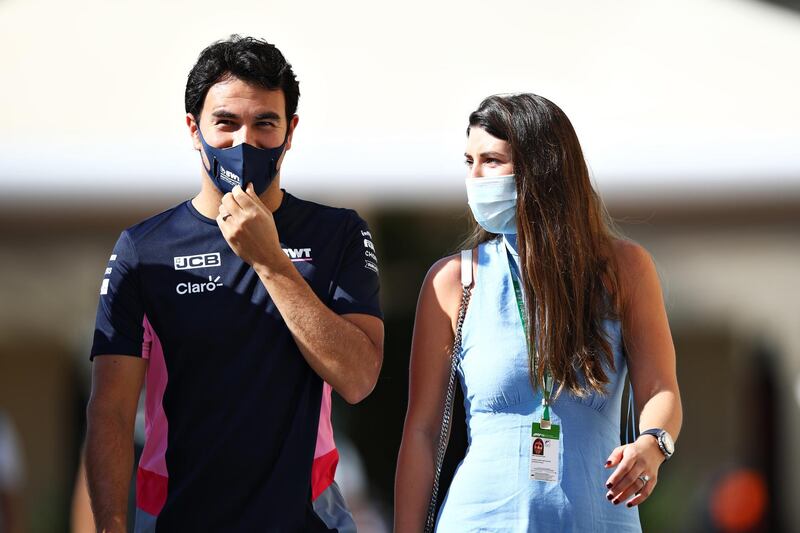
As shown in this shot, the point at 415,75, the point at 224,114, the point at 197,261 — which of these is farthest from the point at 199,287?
the point at 415,75

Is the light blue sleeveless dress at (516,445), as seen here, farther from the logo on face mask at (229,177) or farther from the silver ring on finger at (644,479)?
the logo on face mask at (229,177)

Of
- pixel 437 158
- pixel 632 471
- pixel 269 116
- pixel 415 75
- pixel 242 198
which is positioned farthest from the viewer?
pixel 415 75

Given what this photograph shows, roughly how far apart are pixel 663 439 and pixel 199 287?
124 cm

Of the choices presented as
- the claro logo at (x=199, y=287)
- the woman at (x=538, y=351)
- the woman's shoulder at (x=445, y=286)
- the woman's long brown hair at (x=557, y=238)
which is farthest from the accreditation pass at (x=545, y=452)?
the claro logo at (x=199, y=287)

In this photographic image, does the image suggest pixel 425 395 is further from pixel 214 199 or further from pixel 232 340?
pixel 214 199

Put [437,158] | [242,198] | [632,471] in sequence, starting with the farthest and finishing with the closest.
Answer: [437,158] < [242,198] < [632,471]

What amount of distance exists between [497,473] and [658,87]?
15.9ft

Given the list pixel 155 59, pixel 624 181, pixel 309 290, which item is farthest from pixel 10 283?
pixel 309 290

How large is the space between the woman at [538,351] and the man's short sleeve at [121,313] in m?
0.77

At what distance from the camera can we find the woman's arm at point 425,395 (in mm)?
2846

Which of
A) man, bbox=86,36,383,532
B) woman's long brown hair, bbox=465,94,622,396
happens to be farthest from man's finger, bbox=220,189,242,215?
woman's long brown hair, bbox=465,94,622,396

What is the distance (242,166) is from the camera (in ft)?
8.68

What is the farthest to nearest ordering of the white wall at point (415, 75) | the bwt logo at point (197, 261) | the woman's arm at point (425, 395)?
the white wall at point (415, 75), the woman's arm at point (425, 395), the bwt logo at point (197, 261)

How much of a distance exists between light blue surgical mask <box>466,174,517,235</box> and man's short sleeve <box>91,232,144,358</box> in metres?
0.93
